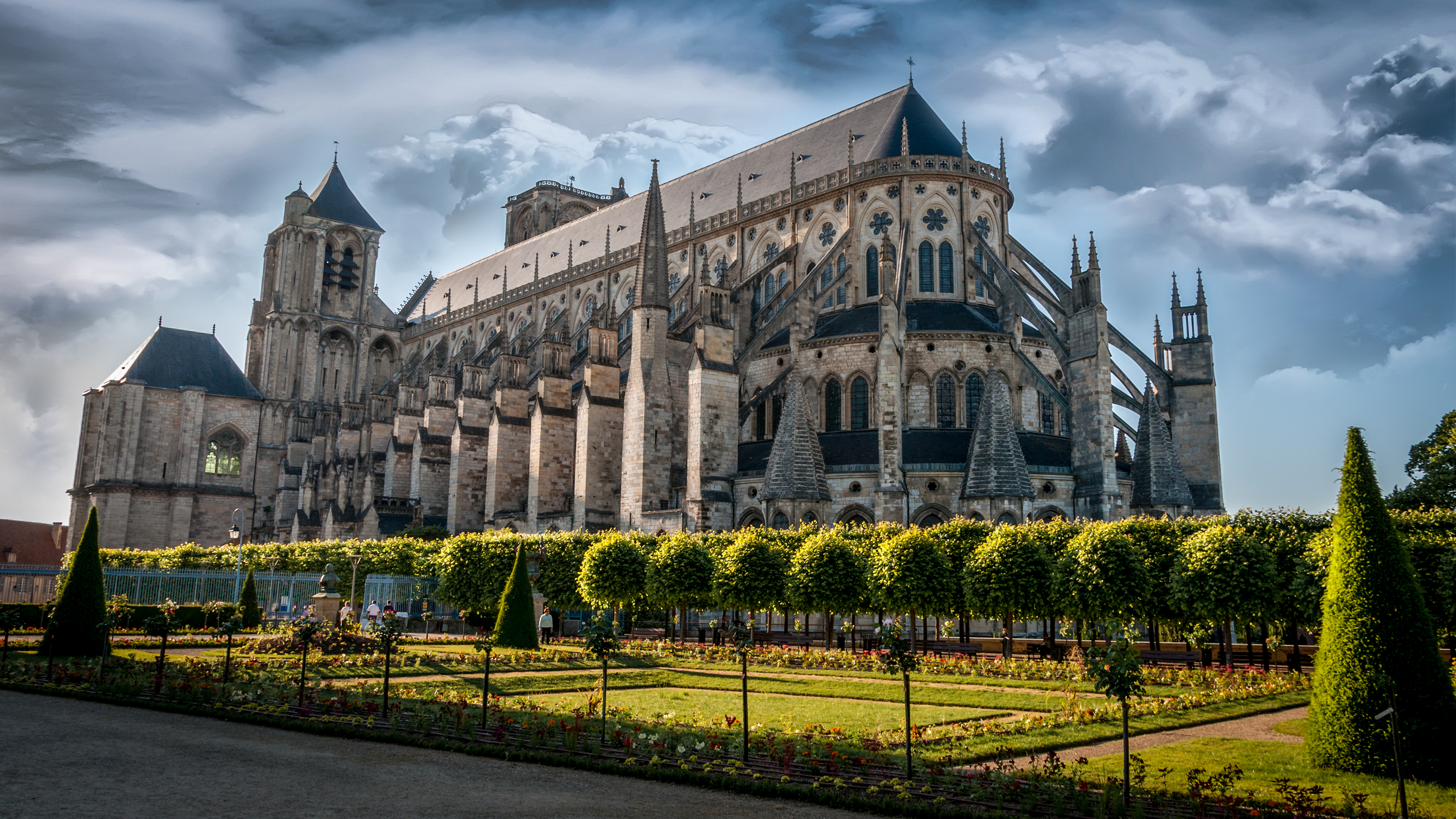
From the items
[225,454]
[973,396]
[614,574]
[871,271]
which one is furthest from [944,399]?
[225,454]

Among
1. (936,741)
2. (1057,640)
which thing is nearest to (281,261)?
(1057,640)

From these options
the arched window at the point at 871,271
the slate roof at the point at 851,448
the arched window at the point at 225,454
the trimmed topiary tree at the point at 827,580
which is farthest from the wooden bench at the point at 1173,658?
the arched window at the point at 225,454

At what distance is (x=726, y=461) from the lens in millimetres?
37094

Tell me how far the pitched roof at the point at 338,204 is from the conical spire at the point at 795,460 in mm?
51153

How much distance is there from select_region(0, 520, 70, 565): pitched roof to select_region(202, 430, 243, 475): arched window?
322 inches

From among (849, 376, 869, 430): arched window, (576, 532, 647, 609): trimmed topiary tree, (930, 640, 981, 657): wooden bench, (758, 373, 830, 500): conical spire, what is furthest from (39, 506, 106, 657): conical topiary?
(849, 376, 869, 430): arched window

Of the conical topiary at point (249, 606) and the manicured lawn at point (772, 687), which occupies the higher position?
the conical topiary at point (249, 606)

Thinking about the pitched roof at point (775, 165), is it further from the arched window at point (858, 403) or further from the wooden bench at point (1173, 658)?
the wooden bench at point (1173, 658)

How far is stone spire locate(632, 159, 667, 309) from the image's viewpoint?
3956 centimetres

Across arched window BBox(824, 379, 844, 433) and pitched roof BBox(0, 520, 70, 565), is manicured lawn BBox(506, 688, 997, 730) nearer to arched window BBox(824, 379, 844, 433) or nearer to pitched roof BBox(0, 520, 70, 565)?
arched window BBox(824, 379, 844, 433)

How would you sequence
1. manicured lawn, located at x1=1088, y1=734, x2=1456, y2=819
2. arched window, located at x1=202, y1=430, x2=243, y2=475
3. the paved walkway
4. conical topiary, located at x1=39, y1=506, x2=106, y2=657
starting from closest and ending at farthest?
1. manicured lawn, located at x1=1088, y1=734, x2=1456, y2=819
2. the paved walkway
3. conical topiary, located at x1=39, y1=506, x2=106, y2=657
4. arched window, located at x1=202, y1=430, x2=243, y2=475

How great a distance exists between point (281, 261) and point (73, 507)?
20.8m

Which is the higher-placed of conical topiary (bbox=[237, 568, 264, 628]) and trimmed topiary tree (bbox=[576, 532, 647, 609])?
trimmed topiary tree (bbox=[576, 532, 647, 609])

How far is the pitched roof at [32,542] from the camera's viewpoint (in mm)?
57656
